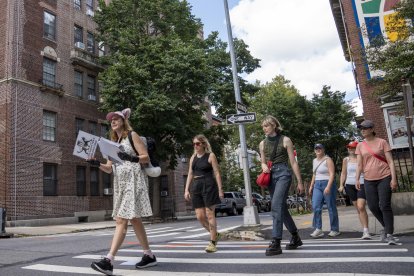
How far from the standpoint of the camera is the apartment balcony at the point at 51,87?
23.7m

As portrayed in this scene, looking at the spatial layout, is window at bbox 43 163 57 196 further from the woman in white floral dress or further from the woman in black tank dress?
the woman in white floral dress

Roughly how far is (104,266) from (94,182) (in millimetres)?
23425

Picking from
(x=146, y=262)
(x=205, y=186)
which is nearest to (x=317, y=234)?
(x=205, y=186)

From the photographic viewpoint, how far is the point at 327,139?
29.0 m

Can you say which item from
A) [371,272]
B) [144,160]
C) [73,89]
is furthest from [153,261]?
[73,89]

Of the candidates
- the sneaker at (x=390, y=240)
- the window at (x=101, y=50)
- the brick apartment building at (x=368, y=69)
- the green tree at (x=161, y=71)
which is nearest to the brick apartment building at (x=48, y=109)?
the window at (x=101, y=50)

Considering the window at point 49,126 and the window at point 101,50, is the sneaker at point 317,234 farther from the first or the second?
the window at point 101,50

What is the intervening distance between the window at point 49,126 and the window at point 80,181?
2.75 metres

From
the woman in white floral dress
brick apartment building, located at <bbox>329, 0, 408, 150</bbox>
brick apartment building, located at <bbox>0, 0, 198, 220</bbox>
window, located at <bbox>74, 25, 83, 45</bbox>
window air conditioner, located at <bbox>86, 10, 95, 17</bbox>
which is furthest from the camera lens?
window air conditioner, located at <bbox>86, 10, 95, 17</bbox>

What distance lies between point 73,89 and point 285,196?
A: 22.9 metres

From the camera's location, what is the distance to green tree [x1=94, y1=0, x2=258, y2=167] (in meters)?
21.9

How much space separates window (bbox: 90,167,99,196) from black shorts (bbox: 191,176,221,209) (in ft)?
70.0

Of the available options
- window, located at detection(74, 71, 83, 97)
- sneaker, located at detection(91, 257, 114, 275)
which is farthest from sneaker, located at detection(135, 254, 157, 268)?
window, located at detection(74, 71, 83, 97)

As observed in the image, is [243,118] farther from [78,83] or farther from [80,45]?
[80,45]
